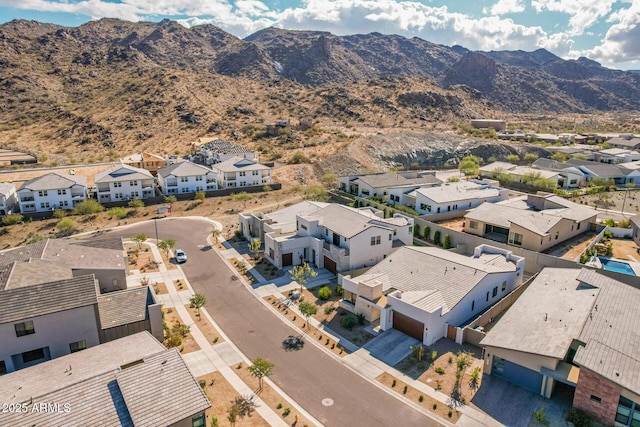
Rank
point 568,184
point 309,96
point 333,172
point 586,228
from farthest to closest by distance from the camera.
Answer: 1. point 309,96
2. point 333,172
3. point 568,184
4. point 586,228

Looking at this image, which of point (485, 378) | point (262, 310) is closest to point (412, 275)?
point (485, 378)

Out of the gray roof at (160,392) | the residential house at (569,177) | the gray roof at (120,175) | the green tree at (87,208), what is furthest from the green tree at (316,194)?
the gray roof at (160,392)

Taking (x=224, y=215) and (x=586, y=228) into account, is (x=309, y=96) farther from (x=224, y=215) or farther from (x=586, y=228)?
(x=586, y=228)

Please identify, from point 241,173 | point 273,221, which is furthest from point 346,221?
point 241,173

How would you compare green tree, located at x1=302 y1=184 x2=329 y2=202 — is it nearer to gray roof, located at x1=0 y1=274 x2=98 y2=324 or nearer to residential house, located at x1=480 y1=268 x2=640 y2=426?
residential house, located at x1=480 y1=268 x2=640 y2=426

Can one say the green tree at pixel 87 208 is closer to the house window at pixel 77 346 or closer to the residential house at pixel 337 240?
the residential house at pixel 337 240

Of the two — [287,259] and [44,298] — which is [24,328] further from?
[287,259]
